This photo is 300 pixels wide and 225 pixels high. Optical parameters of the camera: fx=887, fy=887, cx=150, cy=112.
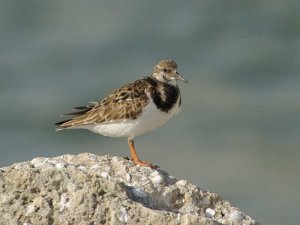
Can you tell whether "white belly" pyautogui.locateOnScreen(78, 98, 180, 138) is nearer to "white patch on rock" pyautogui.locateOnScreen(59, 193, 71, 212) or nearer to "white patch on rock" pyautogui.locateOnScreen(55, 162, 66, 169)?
"white patch on rock" pyautogui.locateOnScreen(55, 162, 66, 169)

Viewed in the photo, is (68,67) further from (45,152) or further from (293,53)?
(293,53)

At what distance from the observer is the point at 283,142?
1409cm

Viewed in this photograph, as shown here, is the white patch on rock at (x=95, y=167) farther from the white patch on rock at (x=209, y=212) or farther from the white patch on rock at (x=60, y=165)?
the white patch on rock at (x=209, y=212)

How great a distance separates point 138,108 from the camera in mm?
7512

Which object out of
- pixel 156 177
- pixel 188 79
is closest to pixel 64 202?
pixel 156 177

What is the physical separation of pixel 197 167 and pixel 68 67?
14.2ft

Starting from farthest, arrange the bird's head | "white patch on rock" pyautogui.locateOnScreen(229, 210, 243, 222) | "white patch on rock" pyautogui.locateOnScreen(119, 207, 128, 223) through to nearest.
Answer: the bird's head, "white patch on rock" pyautogui.locateOnScreen(229, 210, 243, 222), "white patch on rock" pyautogui.locateOnScreen(119, 207, 128, 223)

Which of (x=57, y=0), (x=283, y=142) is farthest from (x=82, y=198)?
(x=57, y=0)

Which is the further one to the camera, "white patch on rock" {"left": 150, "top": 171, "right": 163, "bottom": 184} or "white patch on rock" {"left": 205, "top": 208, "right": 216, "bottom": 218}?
"white patch on rock" {"left": 150, "top": 171, "right": 163, "bottom": 184}

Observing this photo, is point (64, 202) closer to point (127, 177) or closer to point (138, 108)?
point (127, 177)

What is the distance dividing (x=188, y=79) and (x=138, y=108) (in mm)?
7645

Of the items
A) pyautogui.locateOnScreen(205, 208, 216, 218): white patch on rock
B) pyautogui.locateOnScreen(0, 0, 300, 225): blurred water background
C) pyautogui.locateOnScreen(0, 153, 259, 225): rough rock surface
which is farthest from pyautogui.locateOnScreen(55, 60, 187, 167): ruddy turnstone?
pyautogui.locateOnScreen(0, 0, 300, 225): blurred water background

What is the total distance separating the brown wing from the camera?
24.7 ft

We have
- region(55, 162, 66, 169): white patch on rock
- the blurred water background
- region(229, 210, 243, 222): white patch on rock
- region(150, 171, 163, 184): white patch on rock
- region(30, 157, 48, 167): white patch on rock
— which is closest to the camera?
region(55, 162, 66, 169): white patch on rock
